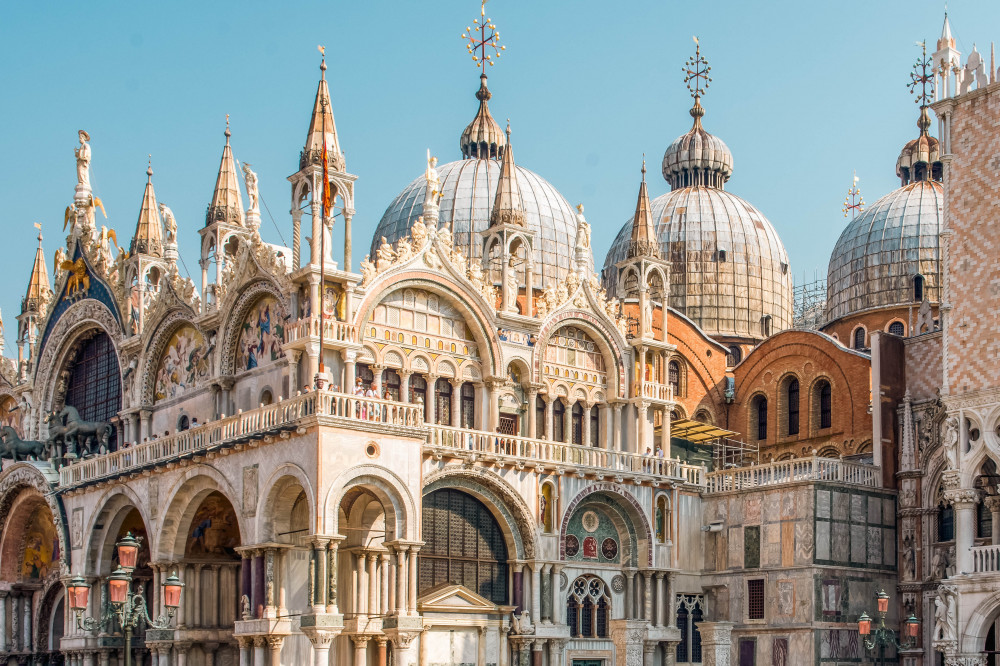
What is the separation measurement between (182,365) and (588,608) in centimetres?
1322

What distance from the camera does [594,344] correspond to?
1699 inches

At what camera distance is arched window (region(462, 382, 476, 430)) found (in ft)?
131

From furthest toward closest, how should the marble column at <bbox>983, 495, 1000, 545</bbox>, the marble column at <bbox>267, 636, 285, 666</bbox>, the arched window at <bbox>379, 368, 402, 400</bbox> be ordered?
the arched window at <bbox>379, 368, 402, 400</bbox> → the marble column at <bbox>983, 495, 1000, 545</bbox> → the marble column at <bbox>267, 636, 285, 666</bbox>

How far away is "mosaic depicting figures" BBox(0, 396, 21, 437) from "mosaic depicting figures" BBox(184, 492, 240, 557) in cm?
1555

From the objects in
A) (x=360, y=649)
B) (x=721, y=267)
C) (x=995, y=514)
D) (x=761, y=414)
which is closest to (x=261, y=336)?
(x=360, y=649)

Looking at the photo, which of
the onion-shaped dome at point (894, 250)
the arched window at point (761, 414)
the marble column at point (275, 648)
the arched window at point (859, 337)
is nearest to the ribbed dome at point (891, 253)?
the onion-shaped dome at point (894, 250)

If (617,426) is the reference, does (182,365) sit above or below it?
above

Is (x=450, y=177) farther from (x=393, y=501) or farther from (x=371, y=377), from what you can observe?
(x=393, y=501)

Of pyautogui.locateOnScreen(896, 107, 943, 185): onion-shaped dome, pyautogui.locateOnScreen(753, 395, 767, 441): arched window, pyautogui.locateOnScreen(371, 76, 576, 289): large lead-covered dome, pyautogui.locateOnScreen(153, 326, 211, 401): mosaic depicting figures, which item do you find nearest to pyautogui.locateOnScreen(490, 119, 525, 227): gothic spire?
pyautogui.locateOnScreen(153, 326, 211, 401): mosaic depicting figures

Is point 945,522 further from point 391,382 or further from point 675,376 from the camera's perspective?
point 391,382

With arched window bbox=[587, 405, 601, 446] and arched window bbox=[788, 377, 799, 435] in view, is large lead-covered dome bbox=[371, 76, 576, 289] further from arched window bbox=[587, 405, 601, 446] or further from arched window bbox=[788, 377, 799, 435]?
arched window bbox=[587, 405, 601, 446]

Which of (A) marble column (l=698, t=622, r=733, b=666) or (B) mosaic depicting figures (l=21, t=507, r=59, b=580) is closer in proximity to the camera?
(A) marble column (l=698, t=622, r=733, b=666)

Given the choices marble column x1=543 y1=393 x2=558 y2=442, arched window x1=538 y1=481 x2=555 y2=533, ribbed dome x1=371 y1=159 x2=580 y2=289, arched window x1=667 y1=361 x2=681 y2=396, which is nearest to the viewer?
arched window x1=538 y1=481 x2=555 y2=533

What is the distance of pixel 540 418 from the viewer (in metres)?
41.7
